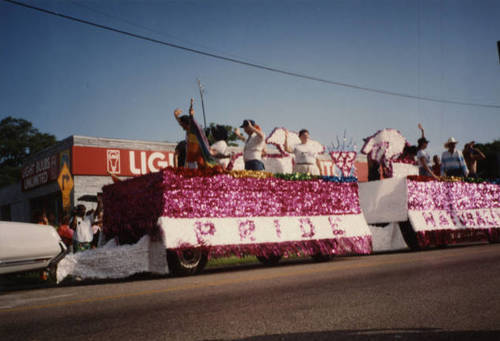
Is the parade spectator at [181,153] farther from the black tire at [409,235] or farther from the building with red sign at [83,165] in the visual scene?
the building with red sign at [83,165]

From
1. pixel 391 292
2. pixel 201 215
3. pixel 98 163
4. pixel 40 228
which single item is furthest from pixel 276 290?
pixel 98 163

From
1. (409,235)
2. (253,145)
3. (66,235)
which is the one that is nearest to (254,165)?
(253,145)

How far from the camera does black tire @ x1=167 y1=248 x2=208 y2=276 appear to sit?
798 cm

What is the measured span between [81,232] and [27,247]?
306cm

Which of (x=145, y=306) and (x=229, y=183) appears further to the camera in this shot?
(x=229, y=183)

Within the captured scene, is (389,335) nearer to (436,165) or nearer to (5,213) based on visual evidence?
(436,165)

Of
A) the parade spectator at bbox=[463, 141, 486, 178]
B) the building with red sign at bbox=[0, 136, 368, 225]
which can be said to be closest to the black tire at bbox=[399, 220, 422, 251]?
the parade spectator at bbox=[463, 141, 486, 178]

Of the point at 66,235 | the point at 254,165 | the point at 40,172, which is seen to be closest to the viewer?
the point at 254,165

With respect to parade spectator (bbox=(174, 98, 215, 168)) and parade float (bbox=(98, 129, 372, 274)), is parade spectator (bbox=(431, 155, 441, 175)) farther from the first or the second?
parade spectator (bbox=(174, 98, 215, 168))

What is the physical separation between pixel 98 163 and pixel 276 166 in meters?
15.3

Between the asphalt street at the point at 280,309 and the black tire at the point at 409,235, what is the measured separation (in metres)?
4.51

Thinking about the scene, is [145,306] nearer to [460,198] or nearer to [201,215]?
[201,215]

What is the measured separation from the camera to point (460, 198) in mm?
13078

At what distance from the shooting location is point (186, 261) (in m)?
8.20
